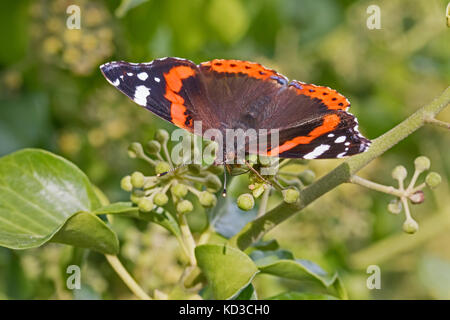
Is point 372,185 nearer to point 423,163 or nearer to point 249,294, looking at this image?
point 423,163

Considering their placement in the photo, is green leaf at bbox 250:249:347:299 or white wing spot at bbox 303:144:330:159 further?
green leaf at bbox 250:249:347:299

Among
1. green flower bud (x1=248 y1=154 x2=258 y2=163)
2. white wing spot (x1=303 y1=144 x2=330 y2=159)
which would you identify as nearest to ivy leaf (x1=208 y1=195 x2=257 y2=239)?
green flower bud (x1=248 y1=154 x2=258 y2=163)

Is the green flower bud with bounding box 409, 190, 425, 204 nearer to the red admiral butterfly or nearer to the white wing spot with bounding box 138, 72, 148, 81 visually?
the red admiral butterfly

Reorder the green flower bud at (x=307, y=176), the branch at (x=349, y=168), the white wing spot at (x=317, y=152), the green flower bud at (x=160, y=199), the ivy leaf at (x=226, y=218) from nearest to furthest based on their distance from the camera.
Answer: the branch at (x=349, y=168) → the white wing spot at (x=317, y=152) → the green flower bud at (x=160, y=199) → the green flower bud at (x=307, y=176) → the ivy leaf at (x=226, y=218)

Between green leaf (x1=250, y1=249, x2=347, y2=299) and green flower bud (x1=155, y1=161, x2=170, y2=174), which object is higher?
green flower bud (x1=155, y1=161, x2=170, y2=174)

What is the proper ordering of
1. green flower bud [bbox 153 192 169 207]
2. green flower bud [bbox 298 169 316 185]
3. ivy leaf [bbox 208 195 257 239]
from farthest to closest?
ivy leaf [bbox 208 195 257 239] < green flower bud [bbox 298 169 316 185] < green flower bud [bbox 153 192 169 207]

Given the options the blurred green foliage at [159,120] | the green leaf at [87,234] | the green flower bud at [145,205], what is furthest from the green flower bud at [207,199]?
the blurred green foliage at [159,120]

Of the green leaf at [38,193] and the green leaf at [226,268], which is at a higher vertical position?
the green leaf at [38,193]

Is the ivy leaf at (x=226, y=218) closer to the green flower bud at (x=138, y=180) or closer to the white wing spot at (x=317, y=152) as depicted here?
the green flower bud at (x=138, y=180)
